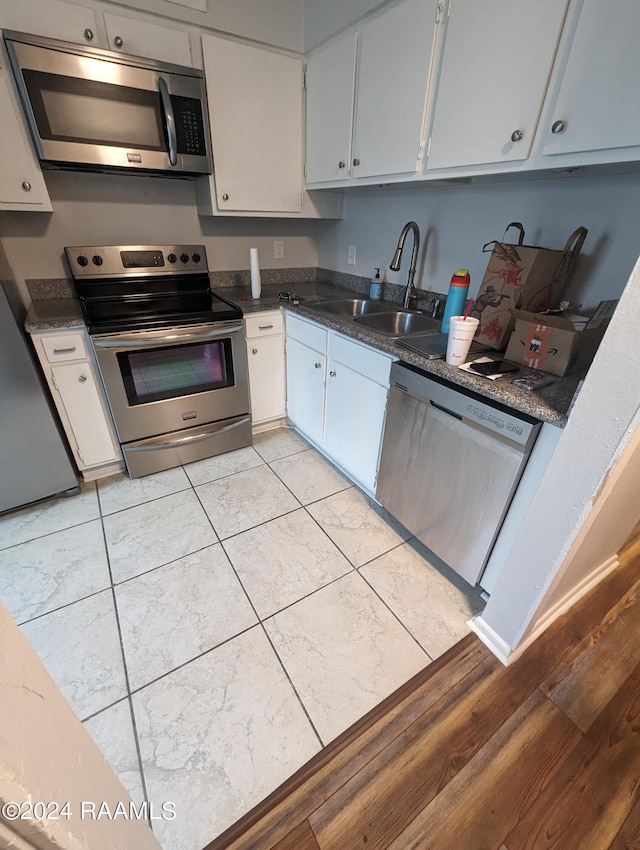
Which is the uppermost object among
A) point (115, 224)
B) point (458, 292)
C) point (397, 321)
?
point (115, 224)

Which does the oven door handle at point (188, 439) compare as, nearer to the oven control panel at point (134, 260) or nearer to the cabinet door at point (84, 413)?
the cabinet door at point (84, 413)

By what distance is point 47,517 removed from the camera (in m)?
1.88

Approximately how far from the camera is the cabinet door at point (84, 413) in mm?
1821

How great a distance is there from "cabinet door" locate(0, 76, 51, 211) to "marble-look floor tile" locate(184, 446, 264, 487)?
1.49 metres

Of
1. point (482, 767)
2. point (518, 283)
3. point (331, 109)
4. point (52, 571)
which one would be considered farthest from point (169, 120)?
A: point (482, 767)

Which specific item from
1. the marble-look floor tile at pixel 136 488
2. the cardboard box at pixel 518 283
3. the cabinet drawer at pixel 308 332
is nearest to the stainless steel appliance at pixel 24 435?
the marble-look floor tile at pixel 136 488

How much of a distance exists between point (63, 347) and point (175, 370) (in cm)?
51

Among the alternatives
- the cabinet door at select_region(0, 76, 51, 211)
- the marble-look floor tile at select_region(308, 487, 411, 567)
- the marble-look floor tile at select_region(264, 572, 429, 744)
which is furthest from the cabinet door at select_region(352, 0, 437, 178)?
the marble-look floor tile at select_region(264, 572, 429, 744)

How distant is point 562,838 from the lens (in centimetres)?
95

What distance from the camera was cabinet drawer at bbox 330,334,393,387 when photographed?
1.63 meters

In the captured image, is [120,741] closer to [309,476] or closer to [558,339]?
[309,476]

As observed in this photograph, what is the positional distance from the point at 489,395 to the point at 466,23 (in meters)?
1.34

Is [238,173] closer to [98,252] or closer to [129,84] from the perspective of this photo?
[129,84]

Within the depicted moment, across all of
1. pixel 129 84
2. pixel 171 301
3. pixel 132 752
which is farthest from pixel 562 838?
pixel 129 84
